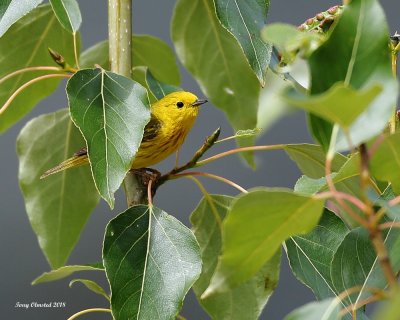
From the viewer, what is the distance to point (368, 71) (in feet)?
2.29

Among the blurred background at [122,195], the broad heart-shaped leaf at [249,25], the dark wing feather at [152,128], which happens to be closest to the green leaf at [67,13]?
the broad heart-shaped leaf at [249,25]

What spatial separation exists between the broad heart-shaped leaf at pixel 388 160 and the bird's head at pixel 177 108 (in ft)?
2.49

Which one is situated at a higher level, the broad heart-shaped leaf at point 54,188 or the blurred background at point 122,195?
the broad heart-shaped leaf at point 54,188

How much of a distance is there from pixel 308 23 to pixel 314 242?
292 millimetres

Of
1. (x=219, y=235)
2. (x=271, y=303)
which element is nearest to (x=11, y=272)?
(x=271, y=303)

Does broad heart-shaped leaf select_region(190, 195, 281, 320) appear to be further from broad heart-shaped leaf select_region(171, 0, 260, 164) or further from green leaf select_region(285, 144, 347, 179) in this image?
broad heart-shaped leaf select_region(171, 0, 260, 164)

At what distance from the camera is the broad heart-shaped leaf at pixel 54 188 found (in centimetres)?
151

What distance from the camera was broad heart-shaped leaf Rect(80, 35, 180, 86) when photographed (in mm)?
1544

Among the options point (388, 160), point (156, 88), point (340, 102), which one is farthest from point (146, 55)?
point (340, 102)

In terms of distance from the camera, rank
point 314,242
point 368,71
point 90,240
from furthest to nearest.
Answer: point 90,240, point 314,242, point 368,71

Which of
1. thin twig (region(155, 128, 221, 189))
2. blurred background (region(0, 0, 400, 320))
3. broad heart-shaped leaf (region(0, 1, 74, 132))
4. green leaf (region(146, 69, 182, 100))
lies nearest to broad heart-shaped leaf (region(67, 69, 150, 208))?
thin twig (region(155, 128, 221, 189))

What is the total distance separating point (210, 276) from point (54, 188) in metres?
0.38

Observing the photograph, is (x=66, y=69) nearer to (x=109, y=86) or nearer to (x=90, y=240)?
(x=109, y=86)

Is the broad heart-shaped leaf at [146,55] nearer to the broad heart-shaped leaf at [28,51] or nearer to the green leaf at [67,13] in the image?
the broad heart-shaped leaf at [28,51]
